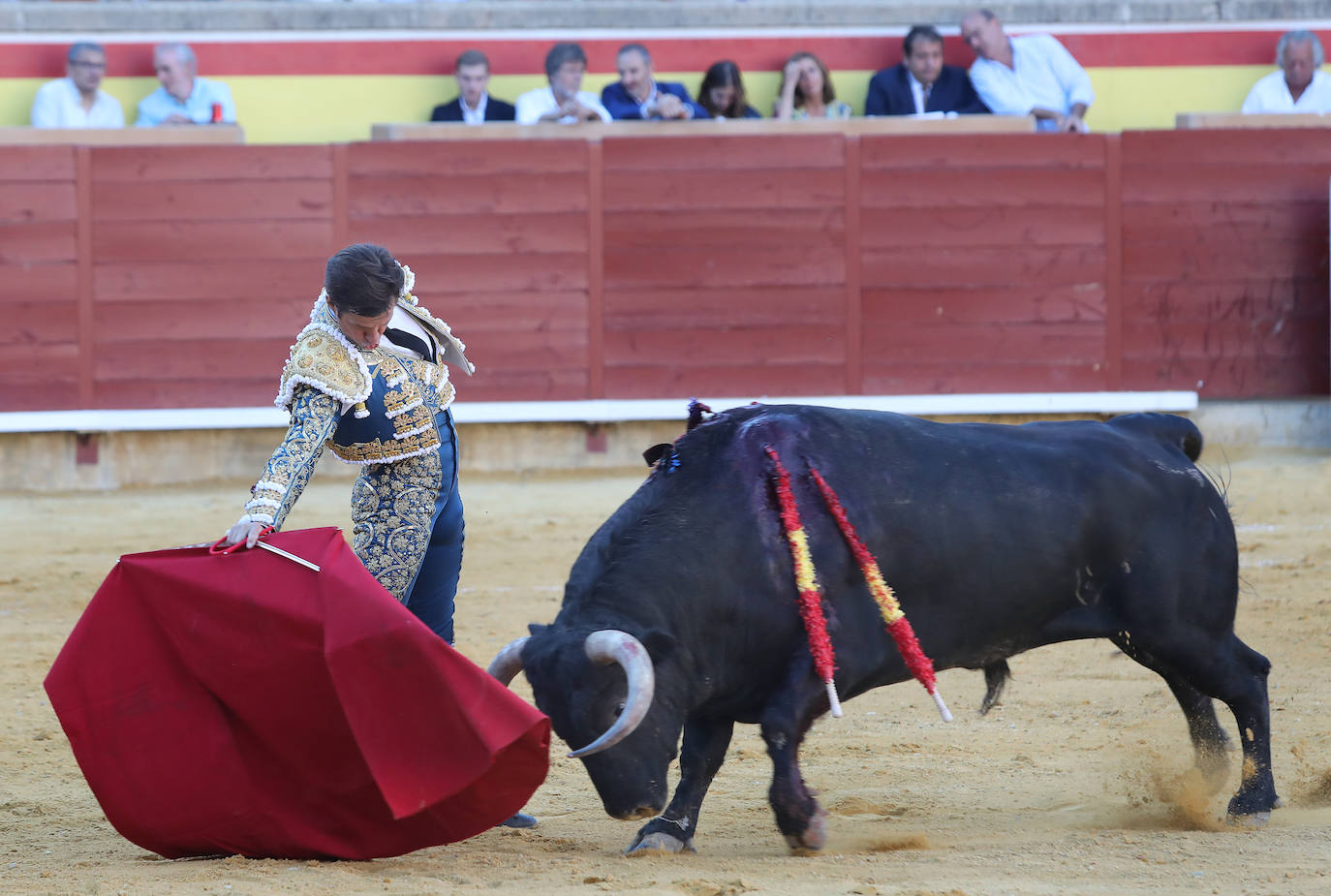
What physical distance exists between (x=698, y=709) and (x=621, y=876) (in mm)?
388

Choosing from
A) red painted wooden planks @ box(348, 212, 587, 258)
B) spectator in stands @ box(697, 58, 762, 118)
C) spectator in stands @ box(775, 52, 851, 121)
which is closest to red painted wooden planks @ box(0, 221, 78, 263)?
red painted wooden planks @ box(348, 212, 587, 258)

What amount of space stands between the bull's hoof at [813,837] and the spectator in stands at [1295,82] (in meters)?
6.58

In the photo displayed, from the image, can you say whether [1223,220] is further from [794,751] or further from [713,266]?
[794,751]

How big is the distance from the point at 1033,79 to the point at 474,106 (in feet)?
9.39

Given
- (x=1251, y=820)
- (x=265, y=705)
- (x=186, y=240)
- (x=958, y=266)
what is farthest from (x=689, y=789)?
(x=186, y=240)

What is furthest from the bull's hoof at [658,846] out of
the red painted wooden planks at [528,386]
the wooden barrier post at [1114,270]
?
the wooden barrier post at [1114,270]

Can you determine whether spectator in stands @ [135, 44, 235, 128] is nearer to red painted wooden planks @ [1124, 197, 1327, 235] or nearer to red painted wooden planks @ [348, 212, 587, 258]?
red painted wooden planks @ [348, 212, 587, 258]

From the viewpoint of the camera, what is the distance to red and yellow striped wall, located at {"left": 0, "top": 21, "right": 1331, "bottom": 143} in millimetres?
8281

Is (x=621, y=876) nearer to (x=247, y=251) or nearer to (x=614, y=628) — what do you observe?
(x=614, y=628)

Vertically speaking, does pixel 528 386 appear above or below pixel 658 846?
above

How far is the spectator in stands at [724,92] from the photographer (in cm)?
816

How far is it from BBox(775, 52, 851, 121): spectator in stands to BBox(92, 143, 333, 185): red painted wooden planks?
2297 millimetres

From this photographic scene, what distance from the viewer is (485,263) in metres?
8.09

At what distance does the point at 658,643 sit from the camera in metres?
2.90
